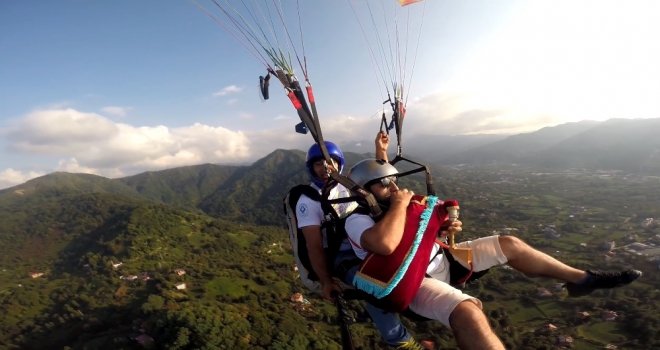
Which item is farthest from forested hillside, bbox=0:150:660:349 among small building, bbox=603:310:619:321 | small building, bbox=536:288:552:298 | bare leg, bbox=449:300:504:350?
bare leg, bbox=449:300:504:350

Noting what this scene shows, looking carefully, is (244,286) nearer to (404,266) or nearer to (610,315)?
(610,315)

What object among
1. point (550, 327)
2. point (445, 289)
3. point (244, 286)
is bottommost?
point (550, 327)

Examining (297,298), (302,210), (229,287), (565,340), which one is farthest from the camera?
(229,287)

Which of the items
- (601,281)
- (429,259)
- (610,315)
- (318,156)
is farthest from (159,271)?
(601,281)

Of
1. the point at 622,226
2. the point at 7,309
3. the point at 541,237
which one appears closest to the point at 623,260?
the point at 541,237

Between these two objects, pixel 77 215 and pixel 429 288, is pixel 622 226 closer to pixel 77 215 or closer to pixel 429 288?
pixel 429 288

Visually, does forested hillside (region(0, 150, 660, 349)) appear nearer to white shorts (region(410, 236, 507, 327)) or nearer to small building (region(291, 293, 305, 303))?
small building (region(291, 293, 305, 303))
